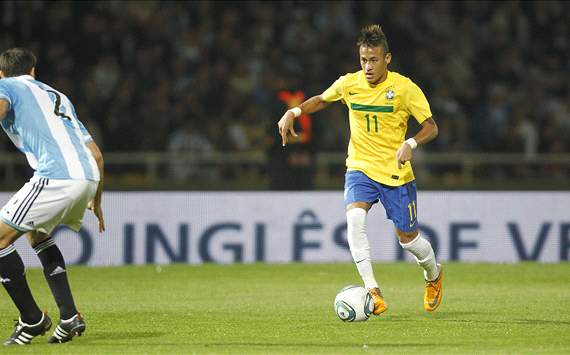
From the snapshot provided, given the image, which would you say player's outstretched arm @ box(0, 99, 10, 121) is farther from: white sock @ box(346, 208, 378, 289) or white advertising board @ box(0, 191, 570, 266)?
white advertising board @ box(0, 191, 570, 266)

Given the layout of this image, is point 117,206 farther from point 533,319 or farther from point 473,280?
point 533,319

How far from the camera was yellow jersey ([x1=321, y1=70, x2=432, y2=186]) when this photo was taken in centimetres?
837

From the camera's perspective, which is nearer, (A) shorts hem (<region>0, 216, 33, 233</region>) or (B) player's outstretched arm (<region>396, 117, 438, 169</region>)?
(A) shorts hem (<region>0, 216, 33, 233</region>)

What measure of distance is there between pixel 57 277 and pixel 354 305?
2.05 m

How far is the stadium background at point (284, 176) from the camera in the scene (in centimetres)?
820

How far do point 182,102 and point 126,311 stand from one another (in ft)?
23.9

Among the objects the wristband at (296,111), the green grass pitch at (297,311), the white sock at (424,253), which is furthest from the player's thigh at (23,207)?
the white sock at (424,253)

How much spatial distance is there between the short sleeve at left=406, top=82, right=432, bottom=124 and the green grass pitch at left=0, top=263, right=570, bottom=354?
1518mm

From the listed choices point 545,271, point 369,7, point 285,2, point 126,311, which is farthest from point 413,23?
point 126,311

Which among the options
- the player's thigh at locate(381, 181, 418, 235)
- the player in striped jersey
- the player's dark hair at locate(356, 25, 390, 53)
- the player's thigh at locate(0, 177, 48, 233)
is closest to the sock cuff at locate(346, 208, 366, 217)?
the player's thigh at locate(381, 181, 418, 235)

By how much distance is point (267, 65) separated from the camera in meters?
16.8

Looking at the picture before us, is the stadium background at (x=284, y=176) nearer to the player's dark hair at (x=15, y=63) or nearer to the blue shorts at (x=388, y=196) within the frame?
the blue shorts at (x=388, y=196)

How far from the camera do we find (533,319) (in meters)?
8.23

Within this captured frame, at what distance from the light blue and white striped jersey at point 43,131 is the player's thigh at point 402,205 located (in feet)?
8.12
